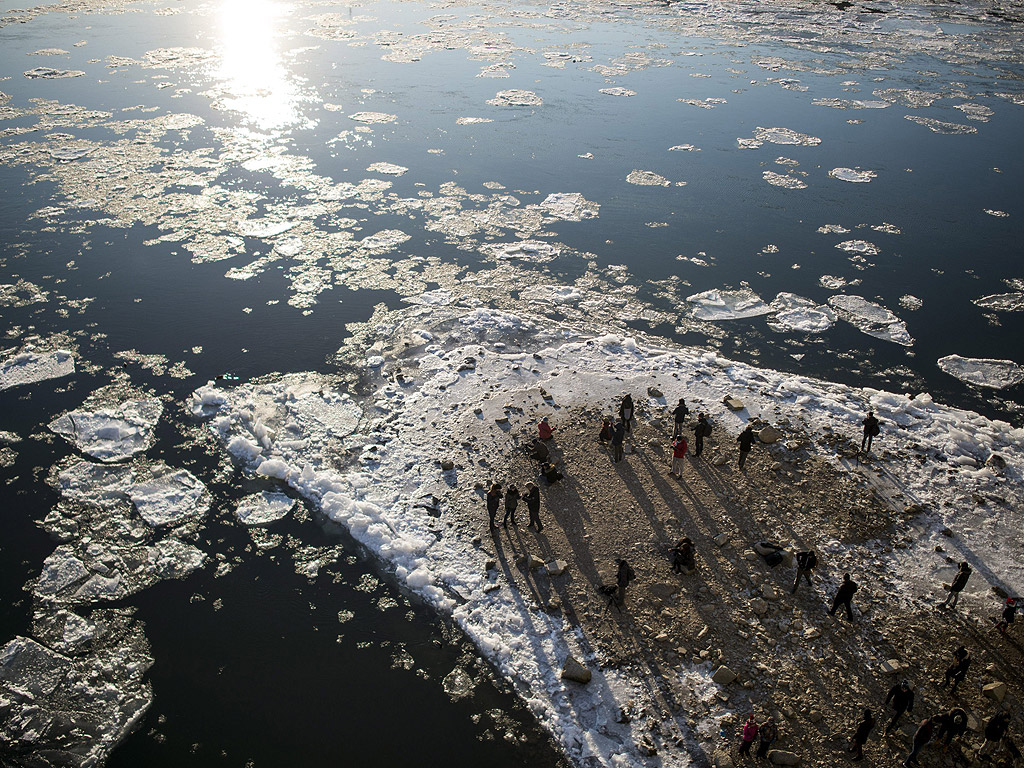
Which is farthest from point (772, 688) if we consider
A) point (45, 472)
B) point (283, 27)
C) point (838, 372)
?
point (283, 27)

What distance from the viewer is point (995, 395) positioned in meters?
20.2

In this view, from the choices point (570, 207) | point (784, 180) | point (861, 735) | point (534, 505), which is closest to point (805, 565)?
point (861, 735)

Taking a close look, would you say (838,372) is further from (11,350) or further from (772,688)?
(11,350)

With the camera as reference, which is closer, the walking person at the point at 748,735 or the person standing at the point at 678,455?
the walking person at the point at 748,735

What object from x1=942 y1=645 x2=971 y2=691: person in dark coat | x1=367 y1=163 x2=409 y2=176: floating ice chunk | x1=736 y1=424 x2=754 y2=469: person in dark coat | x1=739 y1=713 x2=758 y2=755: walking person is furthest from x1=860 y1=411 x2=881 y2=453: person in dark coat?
x1=367 y1=163 x2=409 y2=176: floating ice chunk

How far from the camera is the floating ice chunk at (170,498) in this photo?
1625cm

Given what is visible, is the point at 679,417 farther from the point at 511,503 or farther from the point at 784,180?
the point at 784,180

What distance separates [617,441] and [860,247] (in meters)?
18.2

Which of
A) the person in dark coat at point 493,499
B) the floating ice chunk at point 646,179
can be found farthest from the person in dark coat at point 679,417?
the floating ice chunk at point 646,179

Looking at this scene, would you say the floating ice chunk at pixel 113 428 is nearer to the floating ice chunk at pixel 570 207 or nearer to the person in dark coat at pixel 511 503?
the person in dark coat at pixel 511 503

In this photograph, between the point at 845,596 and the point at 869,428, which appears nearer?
the point at 845,596

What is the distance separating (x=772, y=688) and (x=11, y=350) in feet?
78.6

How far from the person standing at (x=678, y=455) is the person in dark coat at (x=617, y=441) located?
4.22 feet

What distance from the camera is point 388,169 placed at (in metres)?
35.9
